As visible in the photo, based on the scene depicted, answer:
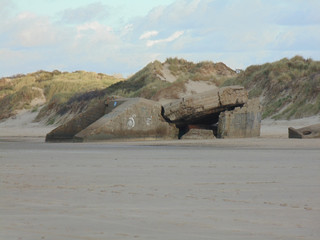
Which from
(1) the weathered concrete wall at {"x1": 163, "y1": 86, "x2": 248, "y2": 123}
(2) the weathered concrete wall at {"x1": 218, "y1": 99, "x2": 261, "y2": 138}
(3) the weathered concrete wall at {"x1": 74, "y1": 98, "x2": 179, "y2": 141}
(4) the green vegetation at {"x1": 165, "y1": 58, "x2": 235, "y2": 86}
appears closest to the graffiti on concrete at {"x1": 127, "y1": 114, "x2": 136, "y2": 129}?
(3) the weathered concrete wall at {"x1": 74, "y1": 98, "x2": 179, "y2": 141}

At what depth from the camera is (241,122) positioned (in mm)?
15539

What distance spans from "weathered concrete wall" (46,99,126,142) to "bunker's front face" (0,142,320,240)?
867 cm

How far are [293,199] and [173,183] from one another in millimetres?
1314

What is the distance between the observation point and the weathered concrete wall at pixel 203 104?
15.3m

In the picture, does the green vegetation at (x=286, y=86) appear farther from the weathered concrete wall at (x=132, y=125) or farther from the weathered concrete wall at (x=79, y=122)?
the weathered concrete wall at (x=79, y=122)

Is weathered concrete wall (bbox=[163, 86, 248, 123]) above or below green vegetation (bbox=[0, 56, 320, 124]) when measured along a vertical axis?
below

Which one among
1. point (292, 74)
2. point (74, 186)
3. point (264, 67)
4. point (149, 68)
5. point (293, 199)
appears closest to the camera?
point (293, 199)

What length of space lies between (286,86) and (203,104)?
12108 millimetres

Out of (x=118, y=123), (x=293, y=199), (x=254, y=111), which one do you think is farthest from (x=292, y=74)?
(x=293, y=199)

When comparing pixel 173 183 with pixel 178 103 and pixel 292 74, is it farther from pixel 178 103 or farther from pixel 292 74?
pixel 292 74

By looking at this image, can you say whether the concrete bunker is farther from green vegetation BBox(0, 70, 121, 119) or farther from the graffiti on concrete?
green vegetation BBox(0, 70, 121, 119)

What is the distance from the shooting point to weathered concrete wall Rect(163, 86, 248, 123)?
604 inches

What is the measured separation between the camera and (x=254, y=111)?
51.7 ft

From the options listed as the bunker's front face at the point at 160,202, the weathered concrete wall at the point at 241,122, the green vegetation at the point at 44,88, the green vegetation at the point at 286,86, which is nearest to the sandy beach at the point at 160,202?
the bunker's front face at the point at 160,202
